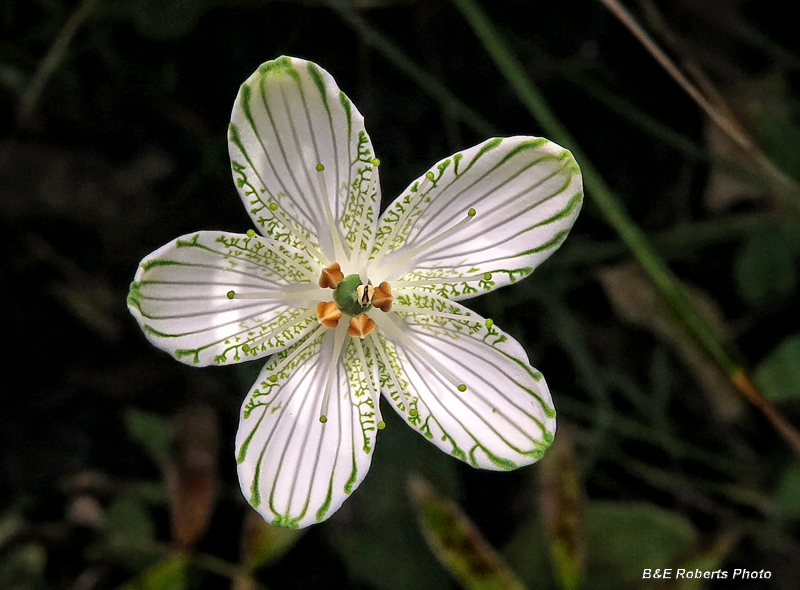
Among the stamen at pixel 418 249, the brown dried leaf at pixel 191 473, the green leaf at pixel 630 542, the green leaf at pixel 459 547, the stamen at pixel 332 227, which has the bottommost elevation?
the green leaf at pixel 630 542

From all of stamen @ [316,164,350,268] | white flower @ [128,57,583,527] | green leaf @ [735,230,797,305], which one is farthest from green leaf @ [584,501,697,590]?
stamen @ [316,164,350,268]

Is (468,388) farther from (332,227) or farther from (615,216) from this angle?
(615,216)

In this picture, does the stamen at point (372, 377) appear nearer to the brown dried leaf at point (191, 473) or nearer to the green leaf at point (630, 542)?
the brown dried leaf at point (191, 473)

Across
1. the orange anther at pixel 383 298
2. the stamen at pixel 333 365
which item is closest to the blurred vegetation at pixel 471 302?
the stamen at pixel 333 365

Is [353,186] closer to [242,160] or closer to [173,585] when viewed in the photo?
[242,160]

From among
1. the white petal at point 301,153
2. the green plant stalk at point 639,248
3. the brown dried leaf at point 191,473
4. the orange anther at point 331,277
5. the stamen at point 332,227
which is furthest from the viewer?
the brown dried leaf at point 191,473

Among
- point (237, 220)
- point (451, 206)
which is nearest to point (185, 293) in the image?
point (451, 206)
